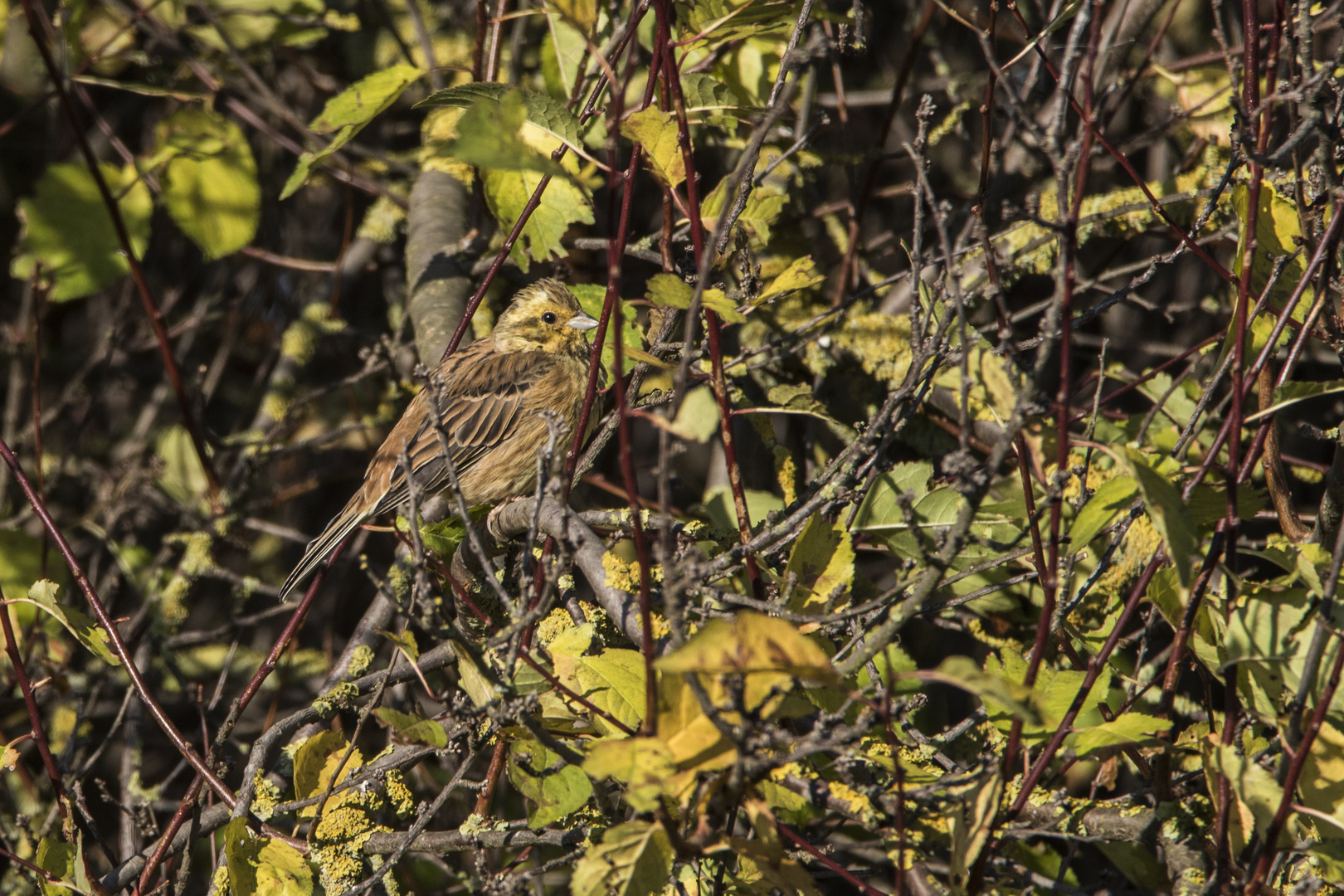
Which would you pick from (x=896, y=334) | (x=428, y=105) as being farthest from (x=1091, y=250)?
(x=428, y=105)

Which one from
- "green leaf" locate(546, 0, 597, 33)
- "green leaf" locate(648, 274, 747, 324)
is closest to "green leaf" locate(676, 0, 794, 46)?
"green leaf" locate(546, 0, 597, 33)

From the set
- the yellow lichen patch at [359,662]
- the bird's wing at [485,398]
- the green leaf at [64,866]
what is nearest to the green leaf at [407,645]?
the green leaf at [64,866]

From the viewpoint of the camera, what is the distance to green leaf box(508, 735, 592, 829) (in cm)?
183

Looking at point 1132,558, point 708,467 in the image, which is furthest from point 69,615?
point 708,467

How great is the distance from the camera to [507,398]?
4.43 meters

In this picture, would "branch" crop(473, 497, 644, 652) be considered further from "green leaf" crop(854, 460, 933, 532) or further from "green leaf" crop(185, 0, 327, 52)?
"green leaf" crop(185, 0, 327, 52)

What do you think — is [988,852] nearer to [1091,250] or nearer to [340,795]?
Result: [340,795]

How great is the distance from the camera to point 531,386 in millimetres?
4434

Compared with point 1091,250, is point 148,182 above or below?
above

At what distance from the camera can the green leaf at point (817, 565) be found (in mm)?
2039

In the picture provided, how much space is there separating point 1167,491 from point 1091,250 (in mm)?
3685

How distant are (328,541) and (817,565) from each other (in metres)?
2.48

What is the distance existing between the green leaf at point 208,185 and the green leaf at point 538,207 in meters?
1.54

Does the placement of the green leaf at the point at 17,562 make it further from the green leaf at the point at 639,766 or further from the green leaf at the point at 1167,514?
the green leaf at the point at 1167,514
